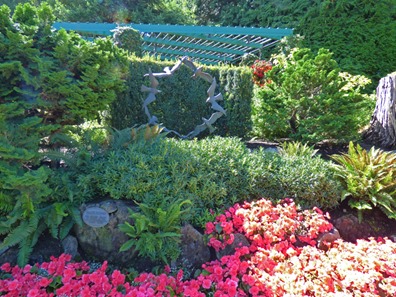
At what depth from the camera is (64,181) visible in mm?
2900

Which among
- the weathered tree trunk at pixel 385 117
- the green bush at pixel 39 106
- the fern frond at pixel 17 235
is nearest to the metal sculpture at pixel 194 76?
the green bush at pixel 39 106

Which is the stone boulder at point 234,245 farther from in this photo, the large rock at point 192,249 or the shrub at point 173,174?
the shrub at point 173,174

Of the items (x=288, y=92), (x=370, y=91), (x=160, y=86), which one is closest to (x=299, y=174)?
(x=288, y=92)

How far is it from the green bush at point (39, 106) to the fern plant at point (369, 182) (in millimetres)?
2718

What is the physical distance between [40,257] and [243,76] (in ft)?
12.7

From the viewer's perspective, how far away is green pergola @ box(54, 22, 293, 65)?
7545 mm

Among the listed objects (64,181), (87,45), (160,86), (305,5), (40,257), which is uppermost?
(305,5)

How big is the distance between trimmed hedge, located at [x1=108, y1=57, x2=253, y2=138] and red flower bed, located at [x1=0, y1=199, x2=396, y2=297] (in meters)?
2.37

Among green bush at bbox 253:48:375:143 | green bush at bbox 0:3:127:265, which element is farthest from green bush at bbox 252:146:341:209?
green bush at bbox 0:3:127:265

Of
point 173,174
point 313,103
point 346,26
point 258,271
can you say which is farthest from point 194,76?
point 346,26

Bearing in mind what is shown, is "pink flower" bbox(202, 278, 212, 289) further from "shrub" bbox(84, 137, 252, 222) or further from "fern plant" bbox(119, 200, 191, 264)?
"shrub" bbox(84, 137, 252, 222)

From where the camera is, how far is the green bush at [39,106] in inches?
103

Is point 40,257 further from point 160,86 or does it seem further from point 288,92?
point 288,92

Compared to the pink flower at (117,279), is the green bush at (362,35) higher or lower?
higher
